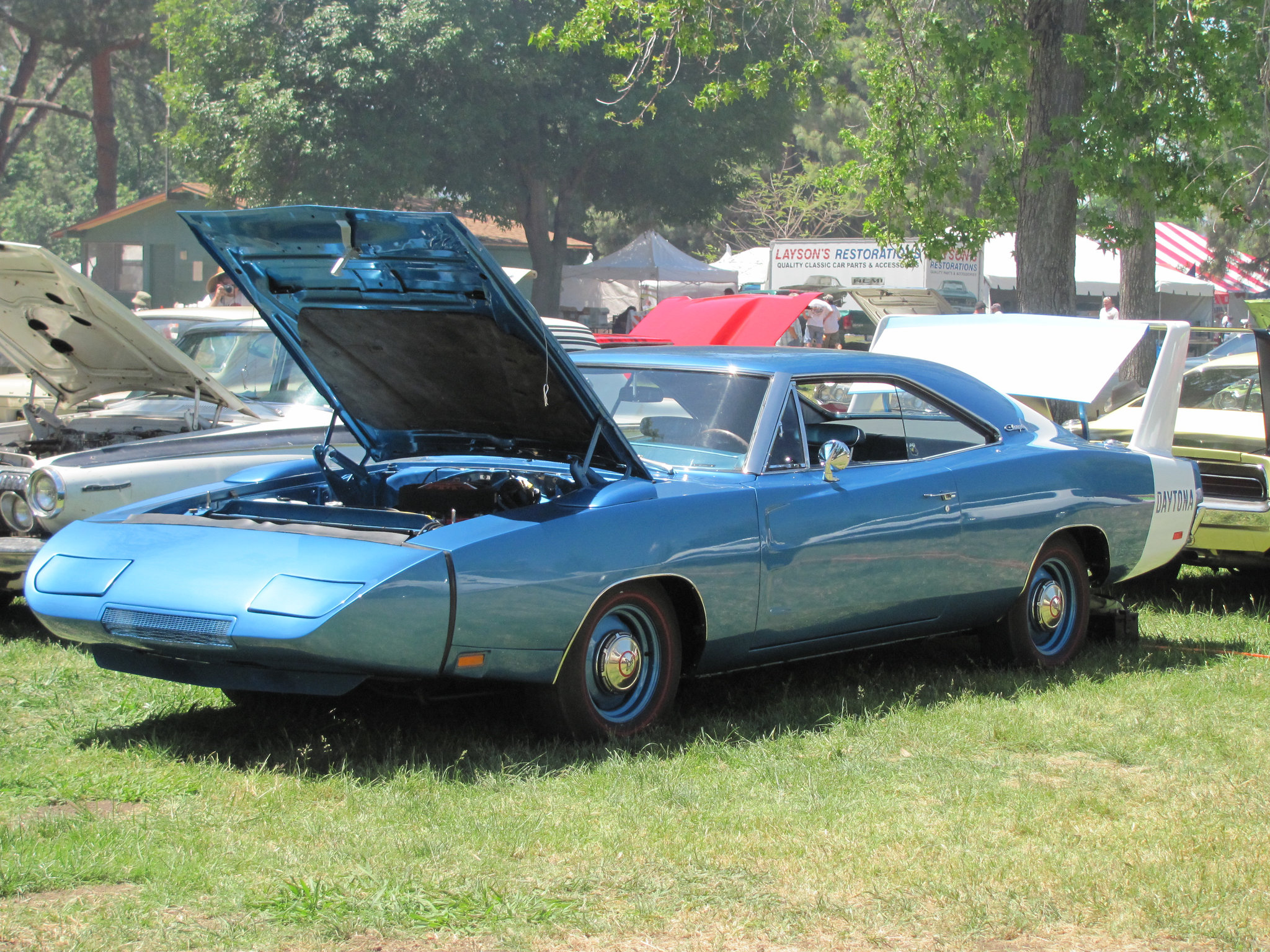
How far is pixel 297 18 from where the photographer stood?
3027cm

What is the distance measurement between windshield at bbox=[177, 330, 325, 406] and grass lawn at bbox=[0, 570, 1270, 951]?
2.47 m

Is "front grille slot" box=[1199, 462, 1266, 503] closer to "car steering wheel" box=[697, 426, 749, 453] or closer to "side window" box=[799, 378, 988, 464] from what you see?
"side window" box=[799, 378, 988, 464]

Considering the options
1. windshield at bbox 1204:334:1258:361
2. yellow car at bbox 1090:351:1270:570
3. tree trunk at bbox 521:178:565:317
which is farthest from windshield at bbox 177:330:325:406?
tree trunk at bbox 521:178:565:317

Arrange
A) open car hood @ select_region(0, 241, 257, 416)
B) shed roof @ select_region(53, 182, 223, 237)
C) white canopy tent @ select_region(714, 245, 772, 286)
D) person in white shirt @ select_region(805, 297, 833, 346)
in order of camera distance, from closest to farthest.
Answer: open car hood @ select_region(0, 241, 257, 416) → person in white shirt @ select_region(805, 297, 833, 346) → white canopy tent @ select_region(714, 245, 772, 286) → shed roof @ select_region(53, 182, 223, 237)

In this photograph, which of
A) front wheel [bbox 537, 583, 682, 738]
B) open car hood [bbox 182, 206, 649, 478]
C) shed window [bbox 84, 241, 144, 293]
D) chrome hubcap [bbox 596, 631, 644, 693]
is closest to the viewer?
open car hood [bbox 182, 206, 649, 478]

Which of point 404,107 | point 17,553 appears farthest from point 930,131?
point 404,107

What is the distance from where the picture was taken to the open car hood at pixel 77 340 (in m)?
6.54

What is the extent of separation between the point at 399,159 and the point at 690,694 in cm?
2615

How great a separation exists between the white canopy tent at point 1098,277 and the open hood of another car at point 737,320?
1891 centimetres

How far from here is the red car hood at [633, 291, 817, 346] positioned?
1191 cm

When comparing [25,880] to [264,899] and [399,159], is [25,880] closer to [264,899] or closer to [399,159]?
[264,899]

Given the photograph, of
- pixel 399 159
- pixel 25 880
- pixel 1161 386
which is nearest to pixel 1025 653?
pixel 1161 386

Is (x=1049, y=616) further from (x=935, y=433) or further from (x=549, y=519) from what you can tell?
(x=549, y=519)

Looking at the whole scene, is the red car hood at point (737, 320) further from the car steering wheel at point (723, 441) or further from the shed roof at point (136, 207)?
the shed roof at point (136, 207)
